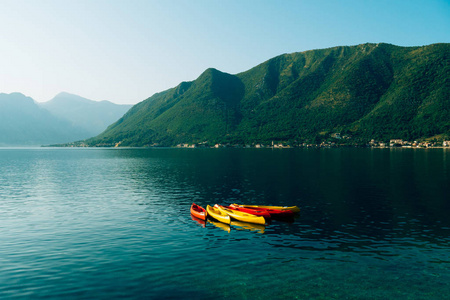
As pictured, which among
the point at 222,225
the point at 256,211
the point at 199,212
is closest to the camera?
the point at 222,225

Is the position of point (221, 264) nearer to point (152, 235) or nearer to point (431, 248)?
point (152, 235)

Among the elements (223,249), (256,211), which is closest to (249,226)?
(256,211)

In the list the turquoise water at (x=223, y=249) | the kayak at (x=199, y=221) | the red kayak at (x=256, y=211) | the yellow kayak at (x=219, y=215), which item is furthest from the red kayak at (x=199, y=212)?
the red kayak at (x=256, y=211)

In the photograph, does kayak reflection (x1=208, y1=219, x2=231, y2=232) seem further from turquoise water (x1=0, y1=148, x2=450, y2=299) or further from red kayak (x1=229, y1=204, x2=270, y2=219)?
red kayak (x1=229, y1=204, x2=270, y2=219)

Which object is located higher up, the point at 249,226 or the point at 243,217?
the point at 243,217

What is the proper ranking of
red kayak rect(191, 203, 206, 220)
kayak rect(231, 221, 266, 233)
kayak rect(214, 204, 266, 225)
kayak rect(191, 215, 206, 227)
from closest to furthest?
kayak rect(231, 221, 266, 233)
kayak rect(214, 204, 266, 225)
kayak rect(191, 215, 206, 227)
red kayak rect(191, 203, 206, 220)

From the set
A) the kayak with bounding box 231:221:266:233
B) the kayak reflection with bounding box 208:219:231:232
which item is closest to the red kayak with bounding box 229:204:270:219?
the kayak with bounding box 231:221:266:233

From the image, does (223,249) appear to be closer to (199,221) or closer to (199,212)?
(199,221)

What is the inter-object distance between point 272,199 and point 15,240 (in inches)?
1558

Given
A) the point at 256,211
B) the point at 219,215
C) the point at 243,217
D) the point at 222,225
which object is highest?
the point at 256,211

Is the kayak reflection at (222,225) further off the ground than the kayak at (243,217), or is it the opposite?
the kayak at (243,217)

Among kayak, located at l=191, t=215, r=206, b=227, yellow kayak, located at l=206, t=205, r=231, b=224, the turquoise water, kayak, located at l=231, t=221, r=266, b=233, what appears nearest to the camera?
the turquoise water

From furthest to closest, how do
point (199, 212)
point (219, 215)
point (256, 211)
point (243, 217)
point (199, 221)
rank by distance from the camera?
point (199, 212), point (256, 211), point (199, 221), point (219, 215), point (243, 217)

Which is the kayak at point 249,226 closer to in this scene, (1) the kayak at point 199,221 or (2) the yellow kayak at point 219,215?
(2) the yellow kayak at point 219,215
